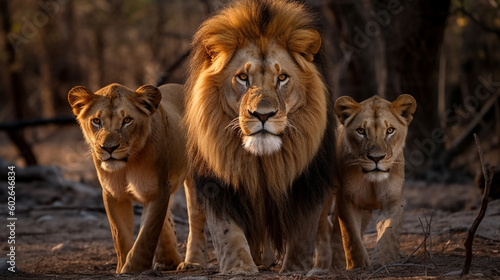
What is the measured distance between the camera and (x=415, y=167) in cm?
927

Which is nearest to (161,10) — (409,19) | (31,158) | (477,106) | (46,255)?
(31,158)

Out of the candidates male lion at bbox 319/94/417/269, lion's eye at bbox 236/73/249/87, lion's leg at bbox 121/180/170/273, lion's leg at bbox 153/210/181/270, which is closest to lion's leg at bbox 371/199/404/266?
male lion at bbox 319/94/417/269

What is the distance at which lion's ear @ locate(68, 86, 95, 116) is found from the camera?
444cm

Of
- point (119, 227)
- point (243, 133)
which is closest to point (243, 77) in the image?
point (243, 133)

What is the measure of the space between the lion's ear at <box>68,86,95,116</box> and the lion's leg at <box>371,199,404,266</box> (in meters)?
1.88

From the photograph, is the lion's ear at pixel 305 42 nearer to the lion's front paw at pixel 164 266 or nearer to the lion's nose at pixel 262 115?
the lion's nose at pixel 262 115

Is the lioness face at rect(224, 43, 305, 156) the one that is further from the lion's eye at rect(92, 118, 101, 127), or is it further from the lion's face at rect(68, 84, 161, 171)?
the lion's eye at rect(92, 118, 101, 127)

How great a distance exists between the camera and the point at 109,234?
261 inches

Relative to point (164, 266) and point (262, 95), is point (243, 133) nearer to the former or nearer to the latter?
point (262, 95)

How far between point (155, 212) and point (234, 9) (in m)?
1.31

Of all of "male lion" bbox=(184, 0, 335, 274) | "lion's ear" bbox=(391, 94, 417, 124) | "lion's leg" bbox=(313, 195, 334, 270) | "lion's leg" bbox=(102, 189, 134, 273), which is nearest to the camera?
"male lion" bbox=(184, 0, 335, 274)

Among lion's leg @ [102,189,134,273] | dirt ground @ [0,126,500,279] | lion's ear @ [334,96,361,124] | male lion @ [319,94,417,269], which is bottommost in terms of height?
dirt ground @ [0,126,500,279]

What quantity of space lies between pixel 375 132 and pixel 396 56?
13.8ft

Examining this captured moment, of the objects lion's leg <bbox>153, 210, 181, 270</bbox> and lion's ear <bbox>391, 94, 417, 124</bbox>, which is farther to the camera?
lion's leg <bbox>153, 210, 181, 270</bbox>
